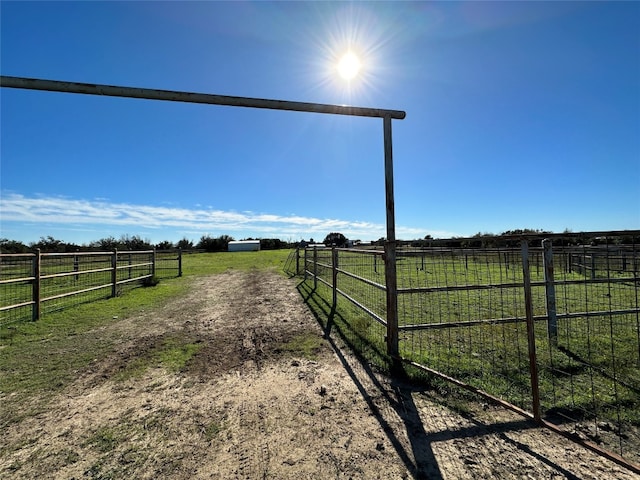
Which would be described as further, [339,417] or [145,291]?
[145,291]

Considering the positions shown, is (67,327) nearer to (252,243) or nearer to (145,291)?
(145,291)

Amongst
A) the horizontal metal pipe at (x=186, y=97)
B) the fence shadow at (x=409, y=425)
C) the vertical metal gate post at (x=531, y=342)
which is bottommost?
the fence shadow at (x=409, y=425)

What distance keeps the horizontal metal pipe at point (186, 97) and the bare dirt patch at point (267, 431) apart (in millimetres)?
3189

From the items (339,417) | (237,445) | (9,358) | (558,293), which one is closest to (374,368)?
(339,417)

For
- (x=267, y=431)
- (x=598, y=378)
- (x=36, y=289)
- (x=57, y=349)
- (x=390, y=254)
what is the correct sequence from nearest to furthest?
(x=267, y=431) < (x=598, y=378) < (x=390, y=254) < (x=57, y=349) < (x=36, y=289)

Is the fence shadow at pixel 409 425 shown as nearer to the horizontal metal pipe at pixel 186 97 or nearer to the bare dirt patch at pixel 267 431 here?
the bare dirt patch at pixel 267 431

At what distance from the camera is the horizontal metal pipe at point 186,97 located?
3119 mm

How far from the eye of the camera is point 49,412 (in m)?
2.62

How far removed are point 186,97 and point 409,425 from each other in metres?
4.07

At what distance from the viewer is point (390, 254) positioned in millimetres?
3637

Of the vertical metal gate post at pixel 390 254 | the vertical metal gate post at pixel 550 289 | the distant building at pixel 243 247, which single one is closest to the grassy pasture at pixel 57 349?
the vertical metal gate post at pixel 390 254

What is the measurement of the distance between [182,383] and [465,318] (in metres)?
4.71

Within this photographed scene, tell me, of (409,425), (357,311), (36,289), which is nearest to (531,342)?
(409,425)

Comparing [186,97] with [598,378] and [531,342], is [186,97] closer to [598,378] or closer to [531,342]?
[531,342]
